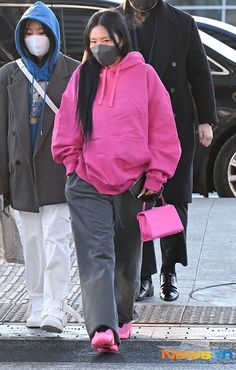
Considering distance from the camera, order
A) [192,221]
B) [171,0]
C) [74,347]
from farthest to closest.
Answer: [171,0] < [192,221] < [74,347]

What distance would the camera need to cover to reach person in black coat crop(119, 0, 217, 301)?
6.33 m

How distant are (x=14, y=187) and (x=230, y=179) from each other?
182 inches

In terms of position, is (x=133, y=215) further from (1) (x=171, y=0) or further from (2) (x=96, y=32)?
(1) (x=171, y=0)

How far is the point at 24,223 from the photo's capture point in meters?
5.92

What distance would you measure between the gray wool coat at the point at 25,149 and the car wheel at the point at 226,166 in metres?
4.45

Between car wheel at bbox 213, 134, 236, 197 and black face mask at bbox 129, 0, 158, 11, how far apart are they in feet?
13.2

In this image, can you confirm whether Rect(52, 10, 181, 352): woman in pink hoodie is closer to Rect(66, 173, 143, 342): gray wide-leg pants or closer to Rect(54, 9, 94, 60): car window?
Rect(66, 173, 143, 342): gray wide-leg pants

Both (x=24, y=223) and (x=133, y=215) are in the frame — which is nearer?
(x=133, y=215)

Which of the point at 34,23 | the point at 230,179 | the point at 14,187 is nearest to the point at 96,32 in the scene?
the point at 34,23

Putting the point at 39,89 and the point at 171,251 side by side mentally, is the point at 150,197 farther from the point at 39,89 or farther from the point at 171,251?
the point at 171,251

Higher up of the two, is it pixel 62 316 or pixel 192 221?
pixel 62 316

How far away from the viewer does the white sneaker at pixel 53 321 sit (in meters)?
5.67

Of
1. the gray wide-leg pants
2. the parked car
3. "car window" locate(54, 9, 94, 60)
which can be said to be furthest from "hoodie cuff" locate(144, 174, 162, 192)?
"car window" locate(54, 9, 94, 60)

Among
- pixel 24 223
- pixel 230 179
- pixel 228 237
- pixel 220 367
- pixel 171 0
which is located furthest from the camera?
pixel 171 0
